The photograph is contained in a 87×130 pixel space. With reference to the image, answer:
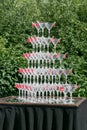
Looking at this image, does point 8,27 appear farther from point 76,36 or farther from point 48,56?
point 48,56

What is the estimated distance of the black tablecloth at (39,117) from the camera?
149 inches

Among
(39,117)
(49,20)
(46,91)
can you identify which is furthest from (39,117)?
(49,20)

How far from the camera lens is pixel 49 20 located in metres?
8.17

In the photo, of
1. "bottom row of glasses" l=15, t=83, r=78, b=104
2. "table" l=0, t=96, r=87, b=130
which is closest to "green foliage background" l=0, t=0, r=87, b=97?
"bottom row of glasses" l=15, t=83, r=78, b=104

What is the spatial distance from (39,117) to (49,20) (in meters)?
4.52

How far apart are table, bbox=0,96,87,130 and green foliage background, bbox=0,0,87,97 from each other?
2476 mm

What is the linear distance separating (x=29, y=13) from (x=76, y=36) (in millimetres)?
1322

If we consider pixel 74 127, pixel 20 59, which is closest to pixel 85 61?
pixel 20 59

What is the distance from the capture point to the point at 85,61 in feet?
22.9

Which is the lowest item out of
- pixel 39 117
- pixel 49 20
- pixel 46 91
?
pixel 39 117

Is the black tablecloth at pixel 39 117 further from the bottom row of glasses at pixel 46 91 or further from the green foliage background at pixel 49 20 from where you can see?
the green foliage background at pixel 49 20

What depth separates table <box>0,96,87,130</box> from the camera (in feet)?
12.5

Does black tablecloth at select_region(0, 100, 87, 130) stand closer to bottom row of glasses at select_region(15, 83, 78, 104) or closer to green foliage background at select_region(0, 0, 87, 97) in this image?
bottom row of glasses at select_region(15, 83, 78, 104)

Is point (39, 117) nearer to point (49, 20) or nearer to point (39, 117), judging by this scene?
point (39, 117)
